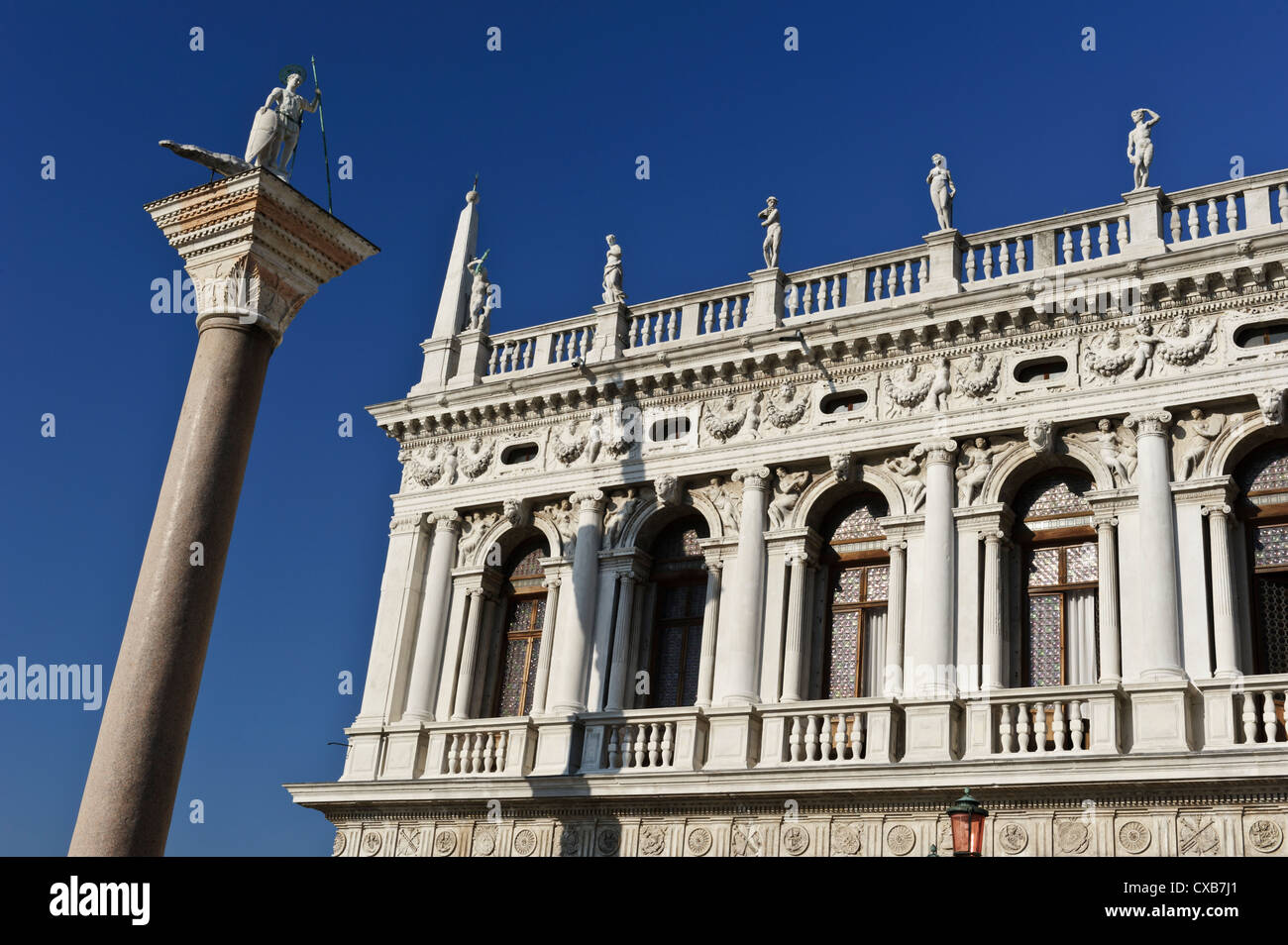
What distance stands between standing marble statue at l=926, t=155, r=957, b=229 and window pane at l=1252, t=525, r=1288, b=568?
5.74 metres

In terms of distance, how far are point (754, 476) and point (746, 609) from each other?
73.3 inches

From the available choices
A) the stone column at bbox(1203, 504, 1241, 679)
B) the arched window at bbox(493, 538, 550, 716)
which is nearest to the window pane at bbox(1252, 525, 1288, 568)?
the stone column at bbox(1203, 504, 1241, 679)

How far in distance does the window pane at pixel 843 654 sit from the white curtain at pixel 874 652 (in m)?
0.13

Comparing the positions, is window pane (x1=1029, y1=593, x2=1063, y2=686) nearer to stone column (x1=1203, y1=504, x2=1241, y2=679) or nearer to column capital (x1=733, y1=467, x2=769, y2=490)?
stone column (x1=1203, y1=504, x2=1241, y2=679)

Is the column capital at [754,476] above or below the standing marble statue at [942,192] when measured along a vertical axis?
below

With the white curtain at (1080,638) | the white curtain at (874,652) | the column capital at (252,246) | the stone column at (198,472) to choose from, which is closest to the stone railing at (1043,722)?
the white curtain at (1080,638)

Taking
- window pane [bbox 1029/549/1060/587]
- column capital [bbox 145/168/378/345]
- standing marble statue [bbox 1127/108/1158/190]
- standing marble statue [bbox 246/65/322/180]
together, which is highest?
standing marble statue [bbox 1127/108/1158/190]

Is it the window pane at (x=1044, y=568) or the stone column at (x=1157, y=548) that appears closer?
the stone column at (x=1157, y=548)

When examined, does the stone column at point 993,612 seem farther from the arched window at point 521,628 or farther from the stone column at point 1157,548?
the arched window at point 521,628

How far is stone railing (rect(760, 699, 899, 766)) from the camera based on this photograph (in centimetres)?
1670

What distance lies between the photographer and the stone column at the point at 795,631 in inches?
711

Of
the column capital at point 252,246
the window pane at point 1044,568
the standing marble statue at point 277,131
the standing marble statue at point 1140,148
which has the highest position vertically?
the standing marble statue at point 1140,148

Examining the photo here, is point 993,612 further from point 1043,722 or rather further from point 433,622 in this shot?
point 433,622

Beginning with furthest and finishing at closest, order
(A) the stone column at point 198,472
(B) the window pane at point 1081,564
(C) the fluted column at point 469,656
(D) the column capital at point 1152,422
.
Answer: (C) the fluted column at point 469,656, (B) the window pane at point 1081,564, (D) the column capital at point 1152,422, (A) the stone column at point 198,472
